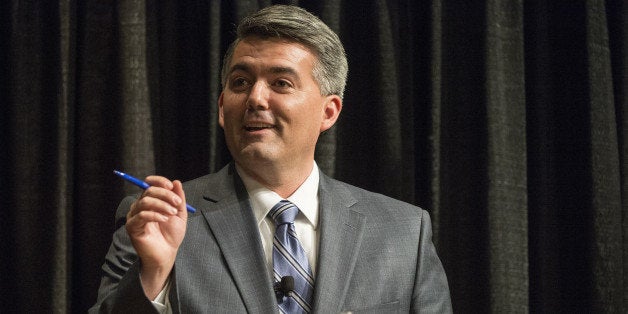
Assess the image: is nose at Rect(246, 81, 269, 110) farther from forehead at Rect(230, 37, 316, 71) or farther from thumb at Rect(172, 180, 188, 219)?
thumb at Rect(172, 180, 188, 219)

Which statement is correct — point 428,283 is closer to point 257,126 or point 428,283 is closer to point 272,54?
point 257,126

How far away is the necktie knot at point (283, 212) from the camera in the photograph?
1.72m

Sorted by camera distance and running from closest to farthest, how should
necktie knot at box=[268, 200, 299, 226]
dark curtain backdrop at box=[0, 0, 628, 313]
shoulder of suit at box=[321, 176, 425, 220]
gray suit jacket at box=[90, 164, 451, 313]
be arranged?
gray suit jacket at box=[90, 164, 451, 313], necktie knot at box=[268, 200, 299, 226], shoulder of suit at box=[321, 176, 425, 220], dark curtain backdrop at box=[0, 0, 628, 313]

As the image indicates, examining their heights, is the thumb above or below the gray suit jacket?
above

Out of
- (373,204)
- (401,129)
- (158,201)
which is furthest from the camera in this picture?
(401,129)

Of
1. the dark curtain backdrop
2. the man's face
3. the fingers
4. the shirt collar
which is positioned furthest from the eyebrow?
the fingers

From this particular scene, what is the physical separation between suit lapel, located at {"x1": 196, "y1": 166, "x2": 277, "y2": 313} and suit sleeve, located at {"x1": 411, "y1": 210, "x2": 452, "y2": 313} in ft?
1.30

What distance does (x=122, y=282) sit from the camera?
1.43 meters

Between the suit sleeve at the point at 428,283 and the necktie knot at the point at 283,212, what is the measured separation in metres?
0.35

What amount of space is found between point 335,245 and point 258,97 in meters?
Result: 0.40

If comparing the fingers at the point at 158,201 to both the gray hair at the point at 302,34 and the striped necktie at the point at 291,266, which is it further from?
the gray hair at the point at 302,34

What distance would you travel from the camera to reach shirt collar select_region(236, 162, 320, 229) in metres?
1.76


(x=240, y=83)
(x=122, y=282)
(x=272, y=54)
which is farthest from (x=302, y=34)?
(x=122, y=282)

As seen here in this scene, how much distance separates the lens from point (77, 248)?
2.11 metres
